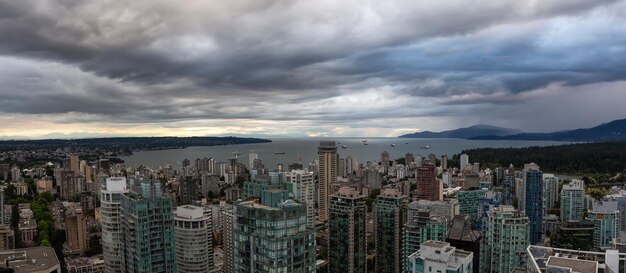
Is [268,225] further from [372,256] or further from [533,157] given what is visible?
[533,157]

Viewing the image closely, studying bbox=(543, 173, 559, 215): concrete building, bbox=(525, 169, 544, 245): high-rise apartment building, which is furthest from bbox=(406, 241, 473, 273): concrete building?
bbox=(543, 173, 559, 215): concrete building

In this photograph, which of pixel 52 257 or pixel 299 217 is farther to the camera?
pixel 52 257

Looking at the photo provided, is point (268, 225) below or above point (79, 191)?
above

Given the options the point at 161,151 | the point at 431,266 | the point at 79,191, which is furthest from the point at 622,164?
the point at 161,151

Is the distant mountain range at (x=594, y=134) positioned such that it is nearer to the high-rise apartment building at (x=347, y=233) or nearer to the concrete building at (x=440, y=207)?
the concrete building at (x=440, y=207)

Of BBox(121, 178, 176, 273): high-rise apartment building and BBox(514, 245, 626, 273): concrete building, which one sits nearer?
BBox(514, 245, 626, 273): concrete building

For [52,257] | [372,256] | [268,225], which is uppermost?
[268,225]

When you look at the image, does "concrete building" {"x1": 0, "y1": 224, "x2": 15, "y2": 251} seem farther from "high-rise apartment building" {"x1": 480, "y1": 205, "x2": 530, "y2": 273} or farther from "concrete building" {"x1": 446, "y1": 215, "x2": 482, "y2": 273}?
"high-rise apartment building" {"x1": 480, "y1": 205, "x2": 530, "y2": 273}
